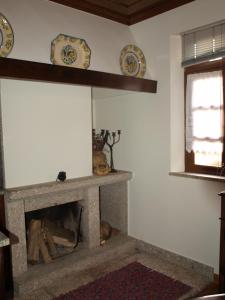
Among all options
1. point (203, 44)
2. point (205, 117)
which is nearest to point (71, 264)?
point (205, 117)

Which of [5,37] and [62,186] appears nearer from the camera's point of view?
[5,37]

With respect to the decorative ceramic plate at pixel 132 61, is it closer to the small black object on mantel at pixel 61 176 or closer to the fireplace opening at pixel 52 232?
the small black object on mantel at pixel 61 176

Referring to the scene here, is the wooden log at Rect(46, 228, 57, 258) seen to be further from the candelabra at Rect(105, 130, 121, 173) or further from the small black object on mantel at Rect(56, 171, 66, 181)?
the candelabra at Rect(105, 130, 121, 173)

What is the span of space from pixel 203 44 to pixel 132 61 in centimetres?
68

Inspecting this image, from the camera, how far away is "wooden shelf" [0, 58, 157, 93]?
1835 millimetres

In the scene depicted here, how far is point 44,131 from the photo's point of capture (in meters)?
2.46

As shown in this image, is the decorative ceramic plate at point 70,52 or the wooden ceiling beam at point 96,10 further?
the wooden ceiling beam at point 96,10

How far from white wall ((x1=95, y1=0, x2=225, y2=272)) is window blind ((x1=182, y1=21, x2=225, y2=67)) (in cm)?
10

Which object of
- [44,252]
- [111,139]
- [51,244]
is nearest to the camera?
[44,252]

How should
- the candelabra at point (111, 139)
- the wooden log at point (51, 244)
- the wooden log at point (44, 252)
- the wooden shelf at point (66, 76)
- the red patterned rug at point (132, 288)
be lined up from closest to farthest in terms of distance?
the wooden shelf at point (66, 76) < the red patterned rug at point (132, 288) < the wooden log at point (44, 252) < the wooden log at point (51, 244) < the candelabra at point (111, 139)

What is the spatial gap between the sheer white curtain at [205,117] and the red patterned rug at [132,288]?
3.73ft

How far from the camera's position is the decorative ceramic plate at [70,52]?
2125 mm

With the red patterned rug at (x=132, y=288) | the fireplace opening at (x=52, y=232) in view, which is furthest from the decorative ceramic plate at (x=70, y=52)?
the red patterned rug at (x=132, y=288)

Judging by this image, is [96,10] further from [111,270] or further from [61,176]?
[111,270]
